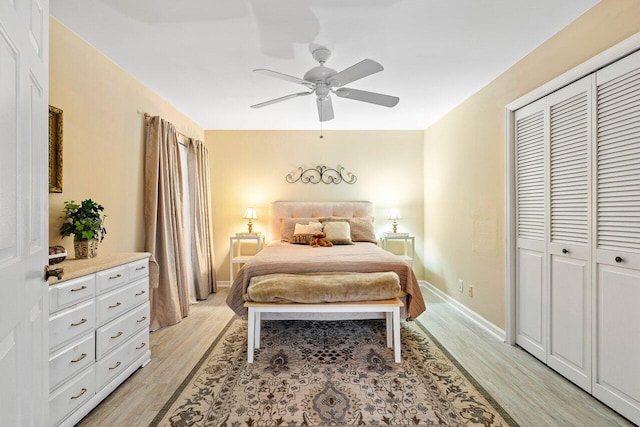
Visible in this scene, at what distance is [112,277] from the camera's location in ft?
6.91

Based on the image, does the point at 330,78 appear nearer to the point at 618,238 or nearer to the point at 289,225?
the point at 618,238

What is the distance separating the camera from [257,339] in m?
2.79

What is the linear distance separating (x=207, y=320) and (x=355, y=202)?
267 cm

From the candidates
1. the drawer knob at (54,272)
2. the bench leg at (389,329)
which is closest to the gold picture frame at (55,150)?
the drawer knob at (54,272)

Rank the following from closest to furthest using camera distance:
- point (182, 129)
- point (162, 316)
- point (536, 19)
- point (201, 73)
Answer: point (536, 19) < point (201, 73) < point (162, 316) < point (182, 129)

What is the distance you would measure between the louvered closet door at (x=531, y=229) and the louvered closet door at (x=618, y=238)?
478 mm

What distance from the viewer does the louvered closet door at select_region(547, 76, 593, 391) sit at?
6.92ft

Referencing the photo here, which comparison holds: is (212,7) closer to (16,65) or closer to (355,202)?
(16,65)

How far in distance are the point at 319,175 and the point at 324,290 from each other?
2.81 meters

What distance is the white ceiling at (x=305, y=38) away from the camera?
2033 millimetres

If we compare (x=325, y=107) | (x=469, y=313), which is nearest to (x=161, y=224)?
(x=325, y=107)

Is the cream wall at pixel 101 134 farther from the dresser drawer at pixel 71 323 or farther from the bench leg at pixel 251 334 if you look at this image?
the bench leg at pixel 251 334

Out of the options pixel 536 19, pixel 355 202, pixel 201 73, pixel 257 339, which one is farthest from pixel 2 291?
→ pixel 355 202

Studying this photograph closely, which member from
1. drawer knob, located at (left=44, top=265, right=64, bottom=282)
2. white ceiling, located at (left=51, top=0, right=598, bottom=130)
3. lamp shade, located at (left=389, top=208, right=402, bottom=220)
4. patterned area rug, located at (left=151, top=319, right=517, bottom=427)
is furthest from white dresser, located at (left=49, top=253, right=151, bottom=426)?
lamp shade, located at (left=389, top=208, right=402, bottom=220)
